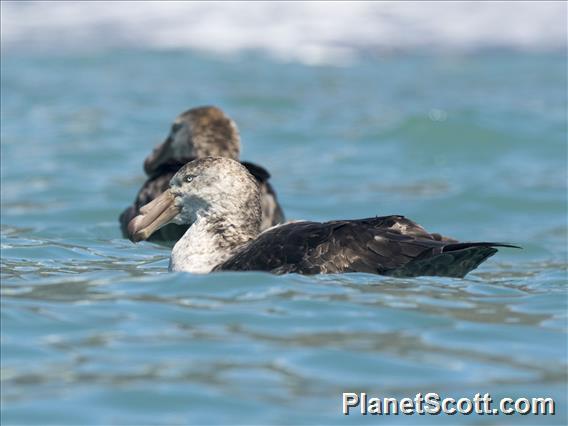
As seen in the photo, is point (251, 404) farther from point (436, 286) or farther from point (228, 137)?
point (228, 137)

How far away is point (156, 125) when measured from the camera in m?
18.6

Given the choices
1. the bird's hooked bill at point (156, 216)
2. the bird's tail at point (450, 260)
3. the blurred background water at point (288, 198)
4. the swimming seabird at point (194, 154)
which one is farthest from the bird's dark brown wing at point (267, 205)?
the bird's tail at point (450, 260)

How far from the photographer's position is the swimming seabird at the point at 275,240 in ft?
24.5

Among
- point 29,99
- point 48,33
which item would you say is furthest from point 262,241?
point 48,33

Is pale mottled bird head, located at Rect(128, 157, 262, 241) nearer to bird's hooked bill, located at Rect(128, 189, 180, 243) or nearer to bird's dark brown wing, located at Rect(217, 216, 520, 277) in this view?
bird's hooked bill, located at Rect(128, 189, 180, 243)

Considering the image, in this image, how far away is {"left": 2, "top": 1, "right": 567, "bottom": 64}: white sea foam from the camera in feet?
86.4

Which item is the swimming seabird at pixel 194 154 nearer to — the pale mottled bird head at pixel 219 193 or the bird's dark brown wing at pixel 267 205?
the bird's dark brown wing at pixel 267 205

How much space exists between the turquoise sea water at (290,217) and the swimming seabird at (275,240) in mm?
113

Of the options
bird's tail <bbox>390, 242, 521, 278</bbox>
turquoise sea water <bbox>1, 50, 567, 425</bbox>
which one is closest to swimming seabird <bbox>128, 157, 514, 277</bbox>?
bird's tail <bbox>390, 242, 521, 278</bbox>

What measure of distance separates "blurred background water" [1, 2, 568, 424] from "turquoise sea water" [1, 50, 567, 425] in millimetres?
21

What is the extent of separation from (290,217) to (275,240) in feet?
19.8

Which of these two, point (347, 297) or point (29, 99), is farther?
point (29, 99)

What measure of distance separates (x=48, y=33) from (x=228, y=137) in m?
16.2

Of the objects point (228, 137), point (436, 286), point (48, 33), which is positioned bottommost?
point (436, 286)
